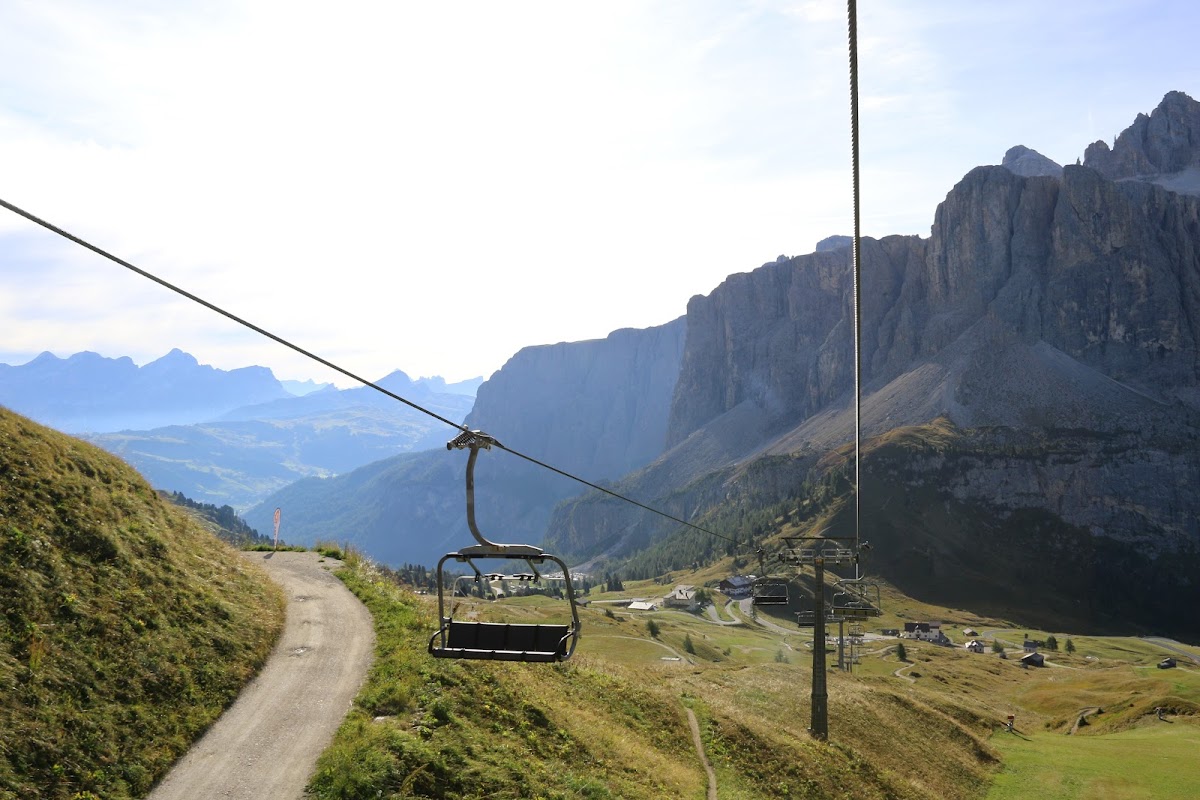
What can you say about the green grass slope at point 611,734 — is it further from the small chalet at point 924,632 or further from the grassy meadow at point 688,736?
the small chalet at point 924,632

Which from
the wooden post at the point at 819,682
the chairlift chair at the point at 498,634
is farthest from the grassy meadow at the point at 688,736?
the chairlift chair at the point at 498,634

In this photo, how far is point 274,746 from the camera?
23.2m

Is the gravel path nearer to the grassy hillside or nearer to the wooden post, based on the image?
the wooden post

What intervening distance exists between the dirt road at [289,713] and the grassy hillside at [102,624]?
0.65 meters

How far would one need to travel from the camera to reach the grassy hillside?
20.3m

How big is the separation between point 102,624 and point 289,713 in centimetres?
621

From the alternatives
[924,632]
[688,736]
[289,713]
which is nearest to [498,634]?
[289,713]

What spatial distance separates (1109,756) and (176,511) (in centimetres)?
5724

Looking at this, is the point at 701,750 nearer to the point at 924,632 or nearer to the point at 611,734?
the point at 611,734

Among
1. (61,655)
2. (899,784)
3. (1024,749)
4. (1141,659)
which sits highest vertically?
(61,655)

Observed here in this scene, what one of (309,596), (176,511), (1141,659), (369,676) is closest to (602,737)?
(369,676)

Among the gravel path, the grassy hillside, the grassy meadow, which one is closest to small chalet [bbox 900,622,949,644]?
the grassy meadow

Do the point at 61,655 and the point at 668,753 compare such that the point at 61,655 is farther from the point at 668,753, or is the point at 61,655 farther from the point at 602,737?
the point at 668,753

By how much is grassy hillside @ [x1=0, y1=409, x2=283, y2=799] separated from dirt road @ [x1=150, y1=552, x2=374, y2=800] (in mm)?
650
